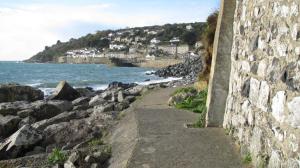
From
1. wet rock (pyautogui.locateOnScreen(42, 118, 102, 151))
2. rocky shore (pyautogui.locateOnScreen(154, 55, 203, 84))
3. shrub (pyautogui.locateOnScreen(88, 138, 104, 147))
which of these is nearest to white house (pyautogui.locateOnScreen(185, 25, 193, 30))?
rocky shore (pyautogui.locateOnScreen(154, 55, 203, 84))

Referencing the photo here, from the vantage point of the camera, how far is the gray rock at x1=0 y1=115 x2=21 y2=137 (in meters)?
13.0

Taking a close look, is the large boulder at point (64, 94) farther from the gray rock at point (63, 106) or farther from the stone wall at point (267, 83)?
the stone wall at point (267, 83)

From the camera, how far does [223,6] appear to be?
30.8ft

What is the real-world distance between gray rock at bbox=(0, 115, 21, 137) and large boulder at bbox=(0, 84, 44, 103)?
7.60 metres

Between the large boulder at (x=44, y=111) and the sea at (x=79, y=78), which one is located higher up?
the large boulder at (x=44, y=111)

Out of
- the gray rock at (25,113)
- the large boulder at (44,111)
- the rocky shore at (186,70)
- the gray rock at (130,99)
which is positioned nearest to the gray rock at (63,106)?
the large boulder at (44,111)

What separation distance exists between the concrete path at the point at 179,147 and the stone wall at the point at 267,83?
30 centimetres

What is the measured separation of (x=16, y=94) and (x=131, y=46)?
125373 millimetres

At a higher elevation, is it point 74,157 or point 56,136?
point 74,157

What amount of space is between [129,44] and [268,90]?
481ft

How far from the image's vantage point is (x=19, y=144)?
10422 millimetres

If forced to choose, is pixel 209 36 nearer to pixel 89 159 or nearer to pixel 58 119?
pixel 58 119

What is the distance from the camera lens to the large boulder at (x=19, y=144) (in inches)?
407

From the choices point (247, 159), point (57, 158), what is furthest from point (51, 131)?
point (247, 159)
